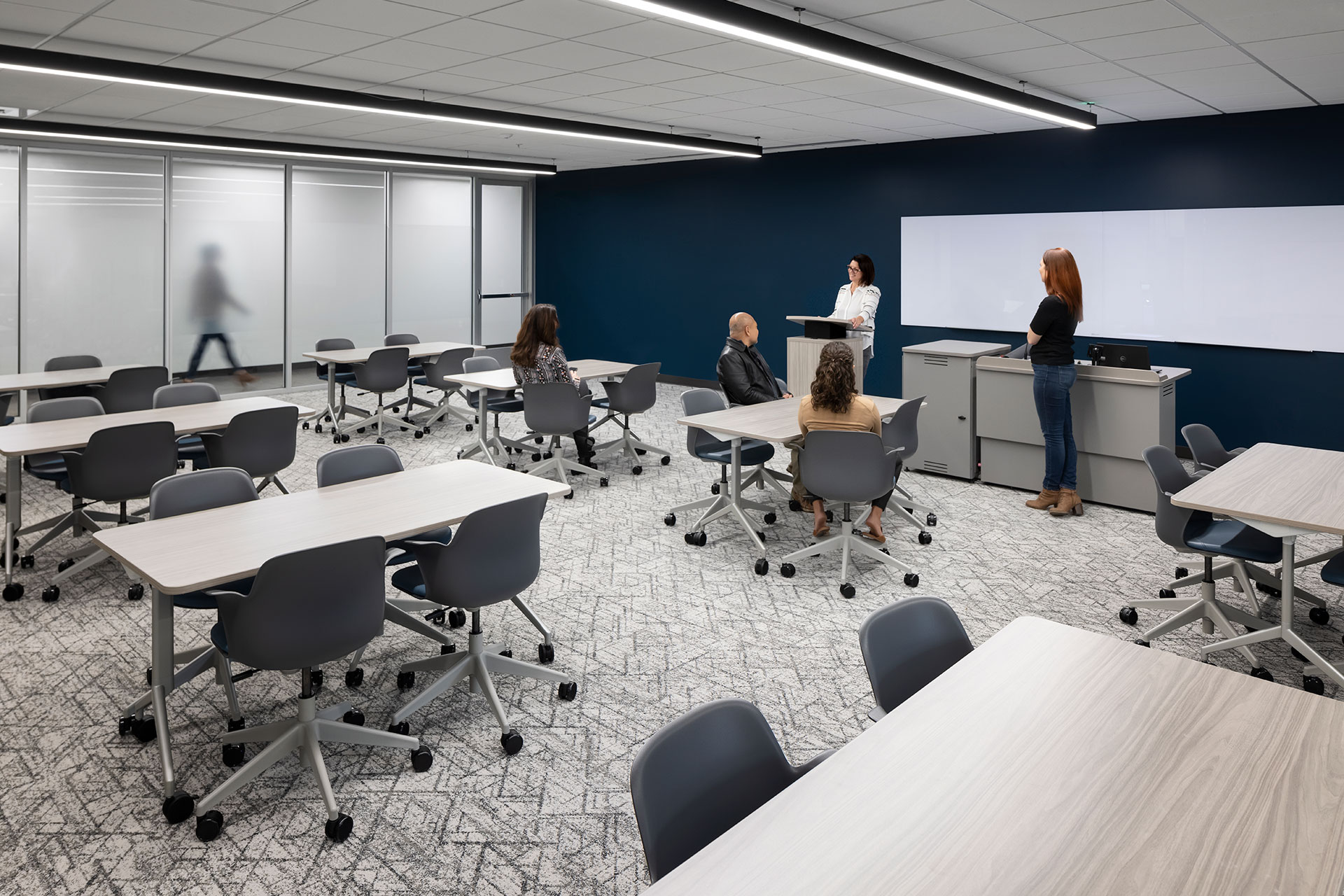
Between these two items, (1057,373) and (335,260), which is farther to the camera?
(335,260)

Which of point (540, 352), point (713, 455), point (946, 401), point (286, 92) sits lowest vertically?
point (713, 455)

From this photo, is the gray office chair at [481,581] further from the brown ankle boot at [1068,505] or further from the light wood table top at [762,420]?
the brown ankle boot at [1068,505]

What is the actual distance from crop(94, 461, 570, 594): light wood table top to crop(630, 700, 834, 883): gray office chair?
5.43 ft

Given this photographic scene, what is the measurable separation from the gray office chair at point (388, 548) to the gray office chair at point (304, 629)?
63 cm

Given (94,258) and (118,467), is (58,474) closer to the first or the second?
(118,467)

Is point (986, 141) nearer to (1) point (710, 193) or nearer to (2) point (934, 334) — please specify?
(2) point (934, 334)

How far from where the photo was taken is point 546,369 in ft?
21.7

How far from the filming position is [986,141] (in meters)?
8.42

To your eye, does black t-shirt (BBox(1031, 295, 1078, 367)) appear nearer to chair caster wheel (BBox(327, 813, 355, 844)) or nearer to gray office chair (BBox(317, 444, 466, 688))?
gray office chair (BBox(317, 444, 466, 688))

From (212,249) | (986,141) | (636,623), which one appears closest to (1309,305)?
(986,141)

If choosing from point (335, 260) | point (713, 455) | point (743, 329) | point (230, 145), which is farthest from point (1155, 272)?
point (335, 260)

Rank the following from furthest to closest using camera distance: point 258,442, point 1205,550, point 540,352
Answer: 1. point 540,352
2. point 258,442
3. point 1205,550

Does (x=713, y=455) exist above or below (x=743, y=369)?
below

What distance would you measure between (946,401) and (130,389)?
612 centimetres
